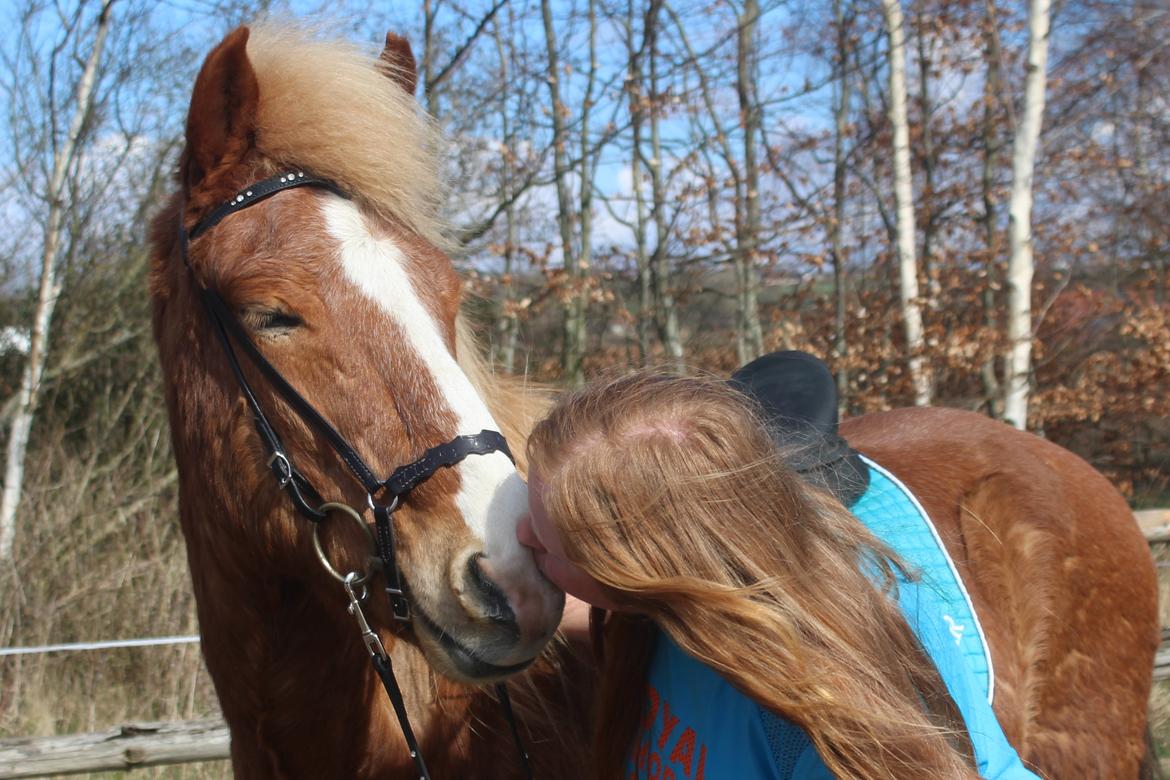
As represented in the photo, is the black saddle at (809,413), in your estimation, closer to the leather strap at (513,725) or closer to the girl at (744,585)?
the girl at (744,585)

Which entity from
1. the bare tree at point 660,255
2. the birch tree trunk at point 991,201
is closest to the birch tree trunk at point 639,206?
the bare tree at point 660,255

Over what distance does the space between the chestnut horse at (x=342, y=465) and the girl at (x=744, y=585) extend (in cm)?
19

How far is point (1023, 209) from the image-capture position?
690cm

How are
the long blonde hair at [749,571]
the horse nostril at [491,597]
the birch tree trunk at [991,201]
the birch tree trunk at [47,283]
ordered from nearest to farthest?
the long blonde hair at [749,571], the horse nostril at [491,597], the birch tree trunk at [47,283], the birch tree trunk at [991,201]

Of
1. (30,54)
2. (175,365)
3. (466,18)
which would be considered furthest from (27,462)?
(175,365)

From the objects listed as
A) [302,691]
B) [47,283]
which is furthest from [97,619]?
[302,691]

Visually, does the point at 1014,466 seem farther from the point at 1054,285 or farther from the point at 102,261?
the point at 1054,285

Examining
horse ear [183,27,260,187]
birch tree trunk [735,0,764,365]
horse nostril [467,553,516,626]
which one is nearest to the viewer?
horse nostril [467,553,516,626]

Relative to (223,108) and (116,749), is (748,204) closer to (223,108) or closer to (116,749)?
(116,749)

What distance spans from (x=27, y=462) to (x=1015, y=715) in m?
6.62

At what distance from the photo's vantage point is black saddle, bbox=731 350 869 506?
5.97 feet

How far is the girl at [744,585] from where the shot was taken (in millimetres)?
1261

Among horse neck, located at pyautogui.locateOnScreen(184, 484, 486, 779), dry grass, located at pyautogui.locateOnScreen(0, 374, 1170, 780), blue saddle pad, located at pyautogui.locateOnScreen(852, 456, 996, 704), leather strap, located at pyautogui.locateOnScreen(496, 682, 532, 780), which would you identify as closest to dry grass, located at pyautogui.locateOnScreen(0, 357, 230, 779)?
dry grass, located at pyautogui.locateOnScreen(0, 374, 1170, 780)

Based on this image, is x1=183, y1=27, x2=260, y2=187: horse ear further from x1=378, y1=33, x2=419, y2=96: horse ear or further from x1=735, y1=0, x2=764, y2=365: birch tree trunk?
x1=735, y1=0, x2=764, y2=365: birch tree trunk
